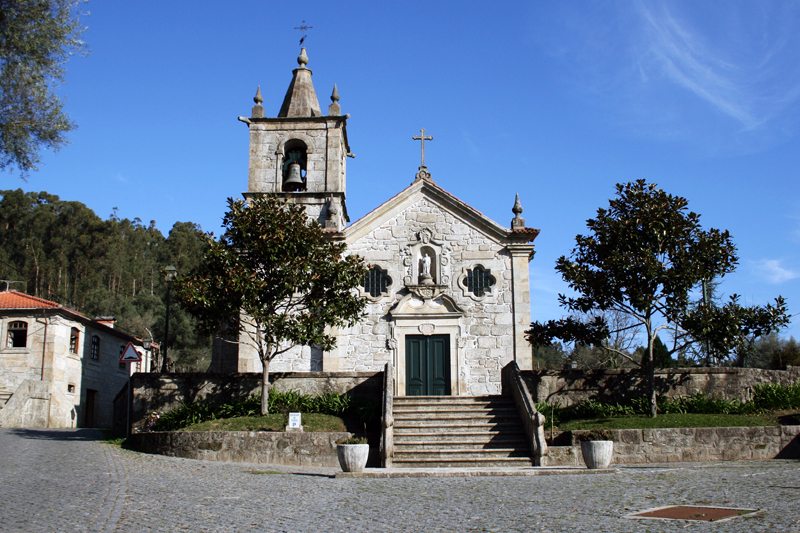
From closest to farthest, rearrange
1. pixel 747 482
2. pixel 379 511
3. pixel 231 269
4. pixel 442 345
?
1. pixel 379 511
2. pixel 747 482
3. pixel 231 269
4. pixel 442 345

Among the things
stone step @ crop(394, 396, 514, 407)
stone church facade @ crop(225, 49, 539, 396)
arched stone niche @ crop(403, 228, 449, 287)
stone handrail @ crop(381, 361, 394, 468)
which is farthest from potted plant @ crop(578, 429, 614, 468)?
arched stone niche @ crop(403, 228, 449, 287)

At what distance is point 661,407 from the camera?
17031 mm

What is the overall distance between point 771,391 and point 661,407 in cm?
307

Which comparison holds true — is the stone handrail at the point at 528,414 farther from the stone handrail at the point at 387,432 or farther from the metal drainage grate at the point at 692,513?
the metal drainage grate at the point at 692,513

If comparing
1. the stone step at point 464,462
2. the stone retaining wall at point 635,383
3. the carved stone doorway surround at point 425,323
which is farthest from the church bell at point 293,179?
the stone step at point 464,462

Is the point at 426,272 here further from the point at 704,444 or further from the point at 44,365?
the point at 44,365

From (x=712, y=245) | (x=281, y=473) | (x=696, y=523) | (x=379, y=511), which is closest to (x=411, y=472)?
(x=281, y=473)

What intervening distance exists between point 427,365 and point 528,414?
608cm

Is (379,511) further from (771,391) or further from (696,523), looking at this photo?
(771,391)

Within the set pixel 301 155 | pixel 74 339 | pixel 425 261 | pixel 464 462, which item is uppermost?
pixel 301 155

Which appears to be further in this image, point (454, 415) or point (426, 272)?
point (426, 272)

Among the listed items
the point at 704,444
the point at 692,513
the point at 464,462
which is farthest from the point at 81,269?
the point at 692,513

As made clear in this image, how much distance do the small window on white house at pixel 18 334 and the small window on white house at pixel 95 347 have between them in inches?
159

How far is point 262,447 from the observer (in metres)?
14.6
